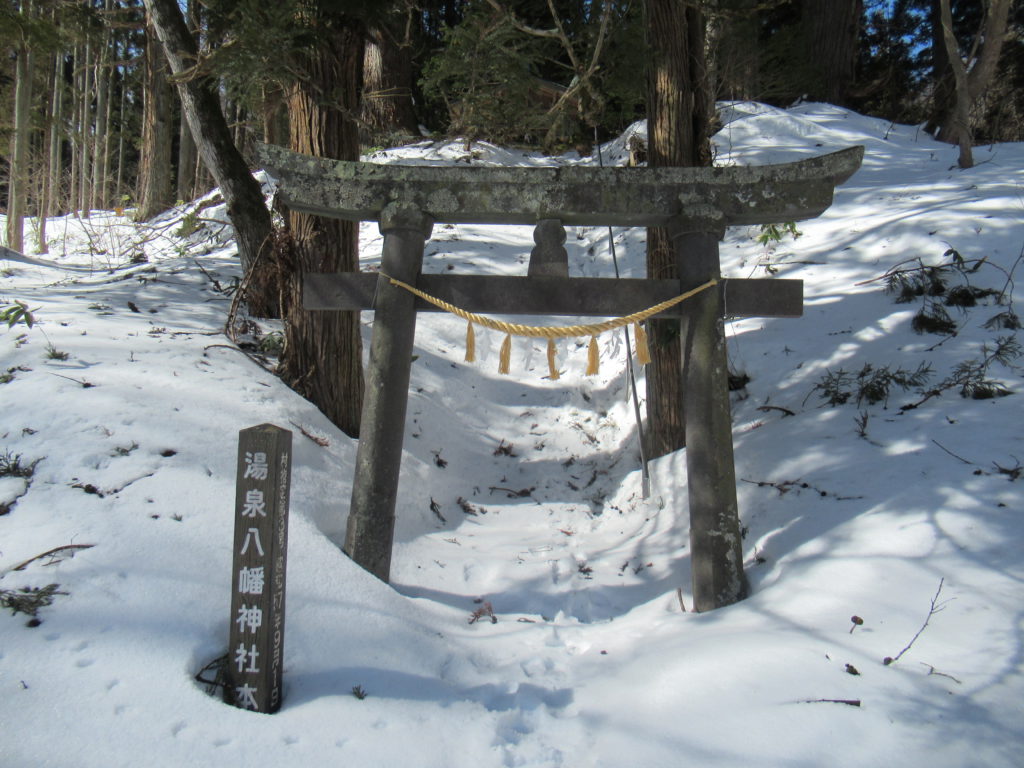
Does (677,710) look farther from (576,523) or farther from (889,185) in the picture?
(889,185)

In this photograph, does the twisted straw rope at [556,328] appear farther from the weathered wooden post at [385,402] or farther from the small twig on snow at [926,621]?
the small twig on snow at [926,621]

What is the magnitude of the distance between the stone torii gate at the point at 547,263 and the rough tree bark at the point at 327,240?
1433mm

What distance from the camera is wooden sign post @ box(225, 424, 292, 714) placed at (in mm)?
2193

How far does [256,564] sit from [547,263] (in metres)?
2.16

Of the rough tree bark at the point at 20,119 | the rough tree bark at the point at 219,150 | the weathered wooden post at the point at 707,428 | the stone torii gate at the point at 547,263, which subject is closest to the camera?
the weathered wooden post at the point at 707,428

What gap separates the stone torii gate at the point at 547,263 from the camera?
3479mm

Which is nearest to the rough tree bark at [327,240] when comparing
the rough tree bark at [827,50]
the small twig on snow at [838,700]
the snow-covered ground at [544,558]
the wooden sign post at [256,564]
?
the snow-covered ground at [544,558]

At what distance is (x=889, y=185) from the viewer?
7.70 metres

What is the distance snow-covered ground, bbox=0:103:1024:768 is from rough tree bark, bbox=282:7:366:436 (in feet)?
1.07

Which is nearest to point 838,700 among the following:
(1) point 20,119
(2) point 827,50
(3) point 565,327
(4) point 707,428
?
(4) point 707,428

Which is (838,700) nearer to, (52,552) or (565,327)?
(565,327)

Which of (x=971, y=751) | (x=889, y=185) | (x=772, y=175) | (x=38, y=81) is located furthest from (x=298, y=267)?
(x=38, y=81)

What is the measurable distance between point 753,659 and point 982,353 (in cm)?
325

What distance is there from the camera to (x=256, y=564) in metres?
2.20
